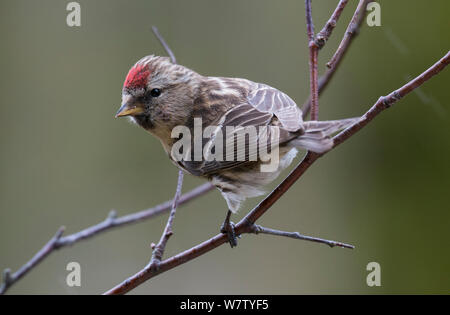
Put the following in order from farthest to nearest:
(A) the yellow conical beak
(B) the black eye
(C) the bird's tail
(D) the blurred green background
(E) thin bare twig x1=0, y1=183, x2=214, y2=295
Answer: (D) the blurred green background → (B) the black eye → (A) the yellow conical beak → (C) the bird's tail → (E) thin bare twig x1=0, y1=183, x2=214, y2=295

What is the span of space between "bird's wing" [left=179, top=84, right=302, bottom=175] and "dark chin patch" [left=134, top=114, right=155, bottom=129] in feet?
1.02

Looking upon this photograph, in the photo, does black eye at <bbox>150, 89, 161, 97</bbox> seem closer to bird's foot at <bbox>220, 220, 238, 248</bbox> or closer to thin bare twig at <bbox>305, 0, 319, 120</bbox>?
bird's foot at <bbox>220, 220, 238, 248</bbox>

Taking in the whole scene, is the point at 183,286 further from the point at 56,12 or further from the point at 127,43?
the point at 56,12

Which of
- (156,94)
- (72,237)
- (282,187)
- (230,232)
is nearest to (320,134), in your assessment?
(282,187)

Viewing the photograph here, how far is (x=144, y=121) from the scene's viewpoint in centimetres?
338

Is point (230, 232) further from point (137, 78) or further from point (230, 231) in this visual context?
point (137, 78)

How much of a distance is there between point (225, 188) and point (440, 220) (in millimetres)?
3299

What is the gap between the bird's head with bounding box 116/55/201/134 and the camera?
3.25m

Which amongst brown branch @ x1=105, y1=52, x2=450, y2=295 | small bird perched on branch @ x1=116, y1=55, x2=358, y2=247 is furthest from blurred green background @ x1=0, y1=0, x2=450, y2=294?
brown branch @ x1=105, y1=52, x2=450, y2=295

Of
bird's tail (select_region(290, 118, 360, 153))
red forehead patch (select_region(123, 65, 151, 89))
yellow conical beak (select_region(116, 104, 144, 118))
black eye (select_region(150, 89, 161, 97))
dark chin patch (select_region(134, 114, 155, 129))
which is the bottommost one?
bird's tail (select_region(290, 118, 360, 153))

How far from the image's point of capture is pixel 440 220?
5.70m

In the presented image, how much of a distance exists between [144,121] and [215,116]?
1.46ft

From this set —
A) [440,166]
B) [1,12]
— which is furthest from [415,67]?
[1,12]

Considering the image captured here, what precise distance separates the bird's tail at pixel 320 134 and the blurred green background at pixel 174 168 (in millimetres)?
3272
